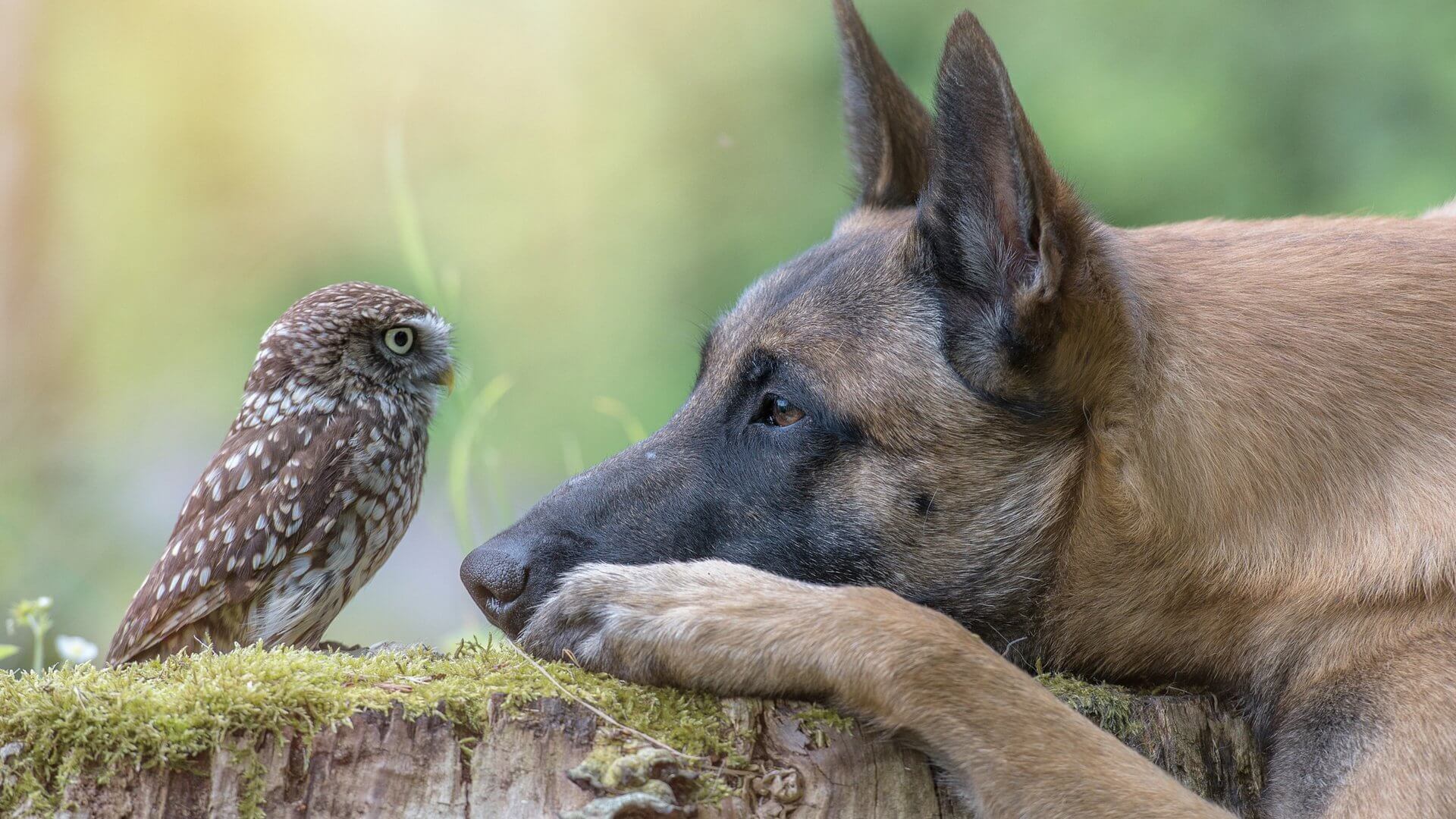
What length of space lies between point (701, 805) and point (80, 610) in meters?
5.05

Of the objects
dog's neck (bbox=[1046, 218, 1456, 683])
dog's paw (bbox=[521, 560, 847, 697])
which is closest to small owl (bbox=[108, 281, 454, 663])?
dog's paw (bbox=[521, 560, 847, 697])

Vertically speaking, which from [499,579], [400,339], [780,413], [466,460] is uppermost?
[400,339]

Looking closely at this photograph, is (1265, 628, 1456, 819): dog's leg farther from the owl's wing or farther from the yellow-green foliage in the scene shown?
the owl's wing

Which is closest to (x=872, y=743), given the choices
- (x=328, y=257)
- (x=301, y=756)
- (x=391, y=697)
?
(x=391, y=697)

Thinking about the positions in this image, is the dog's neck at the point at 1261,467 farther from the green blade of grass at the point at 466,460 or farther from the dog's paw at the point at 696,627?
A: the green blade of grass at the point at 466,460

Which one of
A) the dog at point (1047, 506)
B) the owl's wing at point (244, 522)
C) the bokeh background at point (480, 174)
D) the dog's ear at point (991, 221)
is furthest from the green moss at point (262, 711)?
the bokeh background at point (480, 174)

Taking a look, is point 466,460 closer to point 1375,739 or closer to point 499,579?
point 499,579

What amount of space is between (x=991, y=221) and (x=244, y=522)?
1993 millimetres

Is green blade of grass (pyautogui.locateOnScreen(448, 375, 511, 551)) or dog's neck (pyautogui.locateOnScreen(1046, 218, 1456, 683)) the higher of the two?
green blade of grass (pyautogui.locateOnScreen(448, 375, 511, 551))

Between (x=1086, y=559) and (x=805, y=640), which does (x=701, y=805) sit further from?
(x=1086, y=559)

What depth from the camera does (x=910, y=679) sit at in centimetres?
204

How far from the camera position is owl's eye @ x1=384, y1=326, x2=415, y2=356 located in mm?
3369

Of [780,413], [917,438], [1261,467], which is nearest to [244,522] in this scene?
[780,413]

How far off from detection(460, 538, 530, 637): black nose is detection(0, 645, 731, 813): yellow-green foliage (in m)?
0.33
